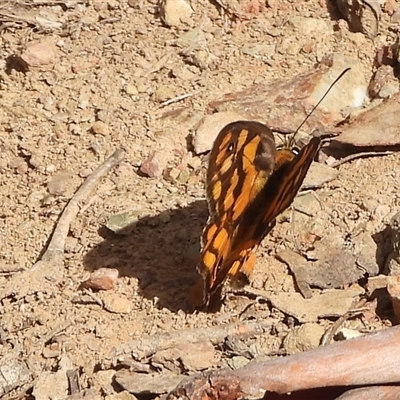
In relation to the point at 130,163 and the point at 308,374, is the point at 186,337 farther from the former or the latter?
the point at 130,163

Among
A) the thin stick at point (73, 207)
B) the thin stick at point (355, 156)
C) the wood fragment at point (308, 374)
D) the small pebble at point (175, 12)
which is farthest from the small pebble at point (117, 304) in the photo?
the small pebble at point (175, 12)

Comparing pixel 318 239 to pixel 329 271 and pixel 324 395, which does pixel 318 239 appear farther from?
pixel 324 395

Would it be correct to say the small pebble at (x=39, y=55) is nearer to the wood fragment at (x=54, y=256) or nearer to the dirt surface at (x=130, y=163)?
the dirt surface at (x=130, y=163)

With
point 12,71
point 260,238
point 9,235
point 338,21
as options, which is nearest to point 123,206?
point 9,235

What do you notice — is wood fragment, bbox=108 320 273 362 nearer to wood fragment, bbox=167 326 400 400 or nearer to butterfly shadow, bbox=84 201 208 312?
butterfly shadow, bbox=84 201 208 312

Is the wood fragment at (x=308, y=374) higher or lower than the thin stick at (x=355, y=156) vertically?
lower

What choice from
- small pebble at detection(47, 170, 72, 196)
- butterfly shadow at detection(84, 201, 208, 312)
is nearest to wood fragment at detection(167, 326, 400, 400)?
butterfly shadow at detection(84, 201, 208, 312)
